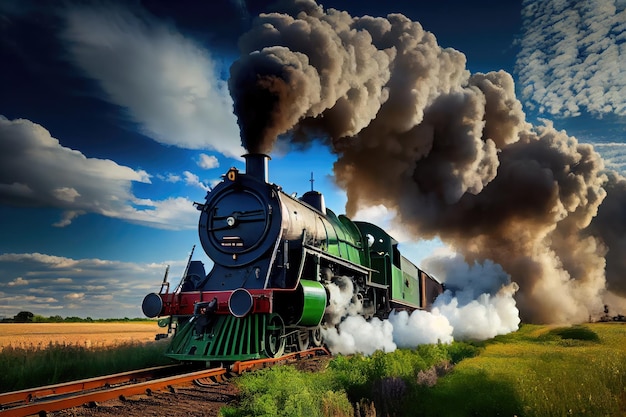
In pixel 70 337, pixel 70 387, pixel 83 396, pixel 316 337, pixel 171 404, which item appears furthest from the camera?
pixel 70 337

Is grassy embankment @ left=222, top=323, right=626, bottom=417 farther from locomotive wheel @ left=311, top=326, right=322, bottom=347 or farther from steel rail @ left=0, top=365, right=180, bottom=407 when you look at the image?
locomotive wheel @ left=311, top=326, right=322, bottom=347

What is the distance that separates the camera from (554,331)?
14.6 meters

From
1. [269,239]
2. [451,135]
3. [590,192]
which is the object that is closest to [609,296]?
[590,192]

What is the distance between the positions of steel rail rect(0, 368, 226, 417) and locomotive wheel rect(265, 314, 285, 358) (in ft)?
5.51

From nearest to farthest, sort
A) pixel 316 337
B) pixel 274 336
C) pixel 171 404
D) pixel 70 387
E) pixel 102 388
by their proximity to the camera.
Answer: pixel 171 404 → pixel 70 387 → pixel 102 388 → pixel 274 336 → pixel 316 337

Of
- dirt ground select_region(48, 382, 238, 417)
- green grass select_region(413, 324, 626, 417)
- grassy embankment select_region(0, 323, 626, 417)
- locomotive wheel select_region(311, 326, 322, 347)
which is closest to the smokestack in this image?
locomotive wheel select_region(311, 326, 322, 347)

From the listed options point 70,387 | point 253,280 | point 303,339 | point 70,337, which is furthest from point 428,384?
point 70,337

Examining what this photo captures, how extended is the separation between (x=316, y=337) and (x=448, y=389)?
5676 millimetres

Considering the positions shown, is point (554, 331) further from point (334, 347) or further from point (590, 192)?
point (590, 192)

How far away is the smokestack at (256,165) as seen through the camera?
10.6 metres

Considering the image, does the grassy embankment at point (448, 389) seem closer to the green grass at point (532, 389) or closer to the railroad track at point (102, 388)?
the green grass at point (532, 389)

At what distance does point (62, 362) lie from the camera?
9.61 meters

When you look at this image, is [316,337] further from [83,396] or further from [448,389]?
[83,396]

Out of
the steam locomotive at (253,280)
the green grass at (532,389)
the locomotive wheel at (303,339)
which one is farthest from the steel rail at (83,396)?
the green grass at (532,389)
